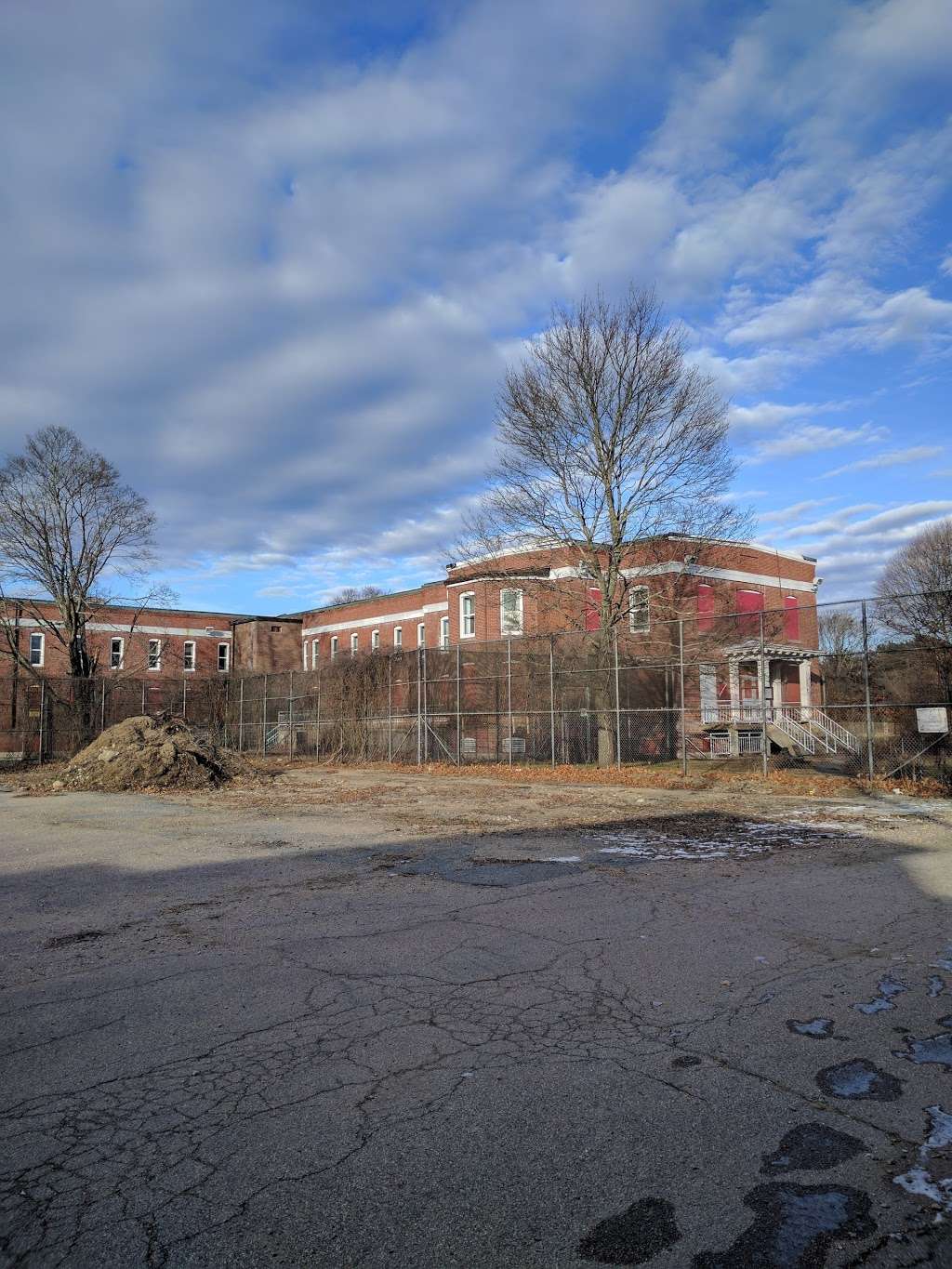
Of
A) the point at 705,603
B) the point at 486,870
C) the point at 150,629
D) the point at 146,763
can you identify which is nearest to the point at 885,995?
the point at 486,870

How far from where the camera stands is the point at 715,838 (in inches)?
443

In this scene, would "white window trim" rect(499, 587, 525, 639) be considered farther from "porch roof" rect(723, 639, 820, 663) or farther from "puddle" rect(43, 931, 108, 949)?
"puddle" rect(43, 931, 108, 949)

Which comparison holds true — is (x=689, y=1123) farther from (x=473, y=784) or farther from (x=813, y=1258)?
(x=473, y=784)

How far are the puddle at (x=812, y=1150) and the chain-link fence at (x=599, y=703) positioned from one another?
15030 millimetres

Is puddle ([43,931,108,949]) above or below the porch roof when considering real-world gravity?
below

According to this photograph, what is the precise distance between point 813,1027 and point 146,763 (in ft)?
62.3

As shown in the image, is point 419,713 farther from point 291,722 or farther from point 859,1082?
point 859,1082

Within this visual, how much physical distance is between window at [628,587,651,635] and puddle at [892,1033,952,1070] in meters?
22.5

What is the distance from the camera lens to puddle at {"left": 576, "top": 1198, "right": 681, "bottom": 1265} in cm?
262

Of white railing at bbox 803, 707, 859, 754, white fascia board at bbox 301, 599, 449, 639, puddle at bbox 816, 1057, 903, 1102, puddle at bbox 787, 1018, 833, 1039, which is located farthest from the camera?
white fascia board at bbox 301, 599, 449, 639

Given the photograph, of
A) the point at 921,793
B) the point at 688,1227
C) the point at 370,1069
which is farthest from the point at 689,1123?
the point at 921,793

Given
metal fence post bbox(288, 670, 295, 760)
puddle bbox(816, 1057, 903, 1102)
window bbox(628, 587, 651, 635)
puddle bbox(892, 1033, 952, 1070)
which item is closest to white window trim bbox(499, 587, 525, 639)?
window bbox(628, 587, 651, 635)

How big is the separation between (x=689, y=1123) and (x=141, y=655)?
193 feet

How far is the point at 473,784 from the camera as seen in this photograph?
2083 centimetres
